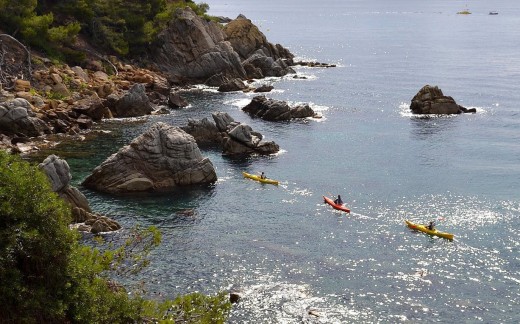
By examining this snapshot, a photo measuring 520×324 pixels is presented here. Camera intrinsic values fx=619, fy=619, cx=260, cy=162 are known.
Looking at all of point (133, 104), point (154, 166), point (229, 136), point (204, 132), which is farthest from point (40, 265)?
point (133, 104)

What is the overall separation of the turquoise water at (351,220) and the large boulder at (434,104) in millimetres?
3359

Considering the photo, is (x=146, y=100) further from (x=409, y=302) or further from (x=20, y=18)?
(x=409, y=302)

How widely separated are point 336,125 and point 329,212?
1748 inches

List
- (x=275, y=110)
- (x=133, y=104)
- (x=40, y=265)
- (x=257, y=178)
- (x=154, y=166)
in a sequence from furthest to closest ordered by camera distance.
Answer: (x=275, y=110) → (x=133, y=104) → (x=257, y=178) → (x=154, y=166) → (x=40, y=265)

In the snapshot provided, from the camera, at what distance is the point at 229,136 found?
92562mm

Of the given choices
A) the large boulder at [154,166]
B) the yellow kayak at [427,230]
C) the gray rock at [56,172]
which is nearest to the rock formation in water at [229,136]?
the large boulder at [154,166]

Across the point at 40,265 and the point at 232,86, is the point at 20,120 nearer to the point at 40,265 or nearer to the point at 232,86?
the point at 232,86

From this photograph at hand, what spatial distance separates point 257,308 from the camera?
4791 cm

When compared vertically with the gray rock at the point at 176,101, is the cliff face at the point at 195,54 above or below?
above

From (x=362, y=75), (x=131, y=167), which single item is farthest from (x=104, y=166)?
(x=362, y=75)

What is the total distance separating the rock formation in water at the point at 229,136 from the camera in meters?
92.0

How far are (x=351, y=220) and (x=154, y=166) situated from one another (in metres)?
25.3

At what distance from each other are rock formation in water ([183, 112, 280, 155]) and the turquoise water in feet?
9.30

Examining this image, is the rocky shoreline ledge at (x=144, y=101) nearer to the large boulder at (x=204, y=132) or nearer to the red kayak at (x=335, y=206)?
the large boulder at (x=204, y=132)
